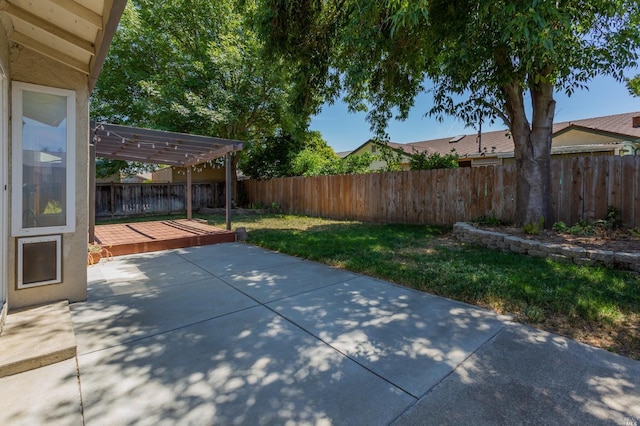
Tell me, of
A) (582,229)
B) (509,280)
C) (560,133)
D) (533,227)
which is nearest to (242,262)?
(509,280)

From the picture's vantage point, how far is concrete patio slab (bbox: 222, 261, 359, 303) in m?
3.64

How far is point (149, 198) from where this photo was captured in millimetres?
13203

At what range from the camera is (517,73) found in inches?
193

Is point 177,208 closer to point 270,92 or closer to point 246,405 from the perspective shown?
point 270,92

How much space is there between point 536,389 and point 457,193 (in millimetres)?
6437

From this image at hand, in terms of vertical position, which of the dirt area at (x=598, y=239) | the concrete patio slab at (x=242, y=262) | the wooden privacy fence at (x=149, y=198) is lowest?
the concrete patio slab at (x=242, y=262)

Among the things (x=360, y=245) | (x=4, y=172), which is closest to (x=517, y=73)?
(x=360, y=245)

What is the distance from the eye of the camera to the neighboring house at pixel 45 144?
2.65 m

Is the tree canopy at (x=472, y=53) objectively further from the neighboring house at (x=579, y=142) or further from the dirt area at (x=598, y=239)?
the neighboring house at (x=579, y=142)

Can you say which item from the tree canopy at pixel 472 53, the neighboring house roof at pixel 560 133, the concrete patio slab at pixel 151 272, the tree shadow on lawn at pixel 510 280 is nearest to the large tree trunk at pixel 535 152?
the tree canopy at pixel 472 53

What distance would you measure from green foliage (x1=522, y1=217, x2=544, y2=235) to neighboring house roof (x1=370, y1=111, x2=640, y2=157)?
3.91 m

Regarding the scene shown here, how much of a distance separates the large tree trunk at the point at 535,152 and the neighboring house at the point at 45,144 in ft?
21.3

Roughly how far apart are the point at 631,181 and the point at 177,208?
571 inches

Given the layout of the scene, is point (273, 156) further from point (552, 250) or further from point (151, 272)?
point (552, 250)
